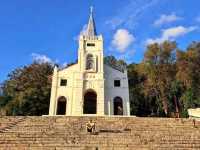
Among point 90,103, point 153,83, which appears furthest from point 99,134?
point 153,83

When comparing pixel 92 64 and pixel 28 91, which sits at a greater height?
pixel 92 64

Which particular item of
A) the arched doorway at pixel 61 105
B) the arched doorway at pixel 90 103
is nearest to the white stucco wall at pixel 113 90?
the arched doorway at pixel 90 103

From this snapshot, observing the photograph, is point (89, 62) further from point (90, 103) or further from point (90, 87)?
point (90, 103)

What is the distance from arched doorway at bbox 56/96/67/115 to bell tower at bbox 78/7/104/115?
282cm

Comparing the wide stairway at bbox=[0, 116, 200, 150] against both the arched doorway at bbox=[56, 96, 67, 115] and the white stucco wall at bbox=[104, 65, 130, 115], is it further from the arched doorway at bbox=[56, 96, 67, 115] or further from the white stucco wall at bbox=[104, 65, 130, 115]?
the arched doorway at bbox=[56, 96, 67, 115]

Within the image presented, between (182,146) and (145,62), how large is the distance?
23.1m

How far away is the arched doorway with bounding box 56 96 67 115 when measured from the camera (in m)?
33.4

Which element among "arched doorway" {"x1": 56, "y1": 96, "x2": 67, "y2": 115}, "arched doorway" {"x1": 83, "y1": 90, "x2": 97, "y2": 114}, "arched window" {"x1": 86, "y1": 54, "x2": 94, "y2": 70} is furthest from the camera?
"arched window" {"x1": 86, "y1": 54, "x2": 94, "y2": 70}

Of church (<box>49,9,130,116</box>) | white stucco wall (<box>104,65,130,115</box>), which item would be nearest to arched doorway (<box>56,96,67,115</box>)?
church (<box>49,9,130,116</box>)

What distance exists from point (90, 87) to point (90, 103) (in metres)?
2.30

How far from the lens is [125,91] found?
112 ft

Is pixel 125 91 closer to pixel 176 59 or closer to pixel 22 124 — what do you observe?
pixel 176 59

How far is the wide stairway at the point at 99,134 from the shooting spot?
1528cm

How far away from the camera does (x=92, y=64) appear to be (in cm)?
3494
